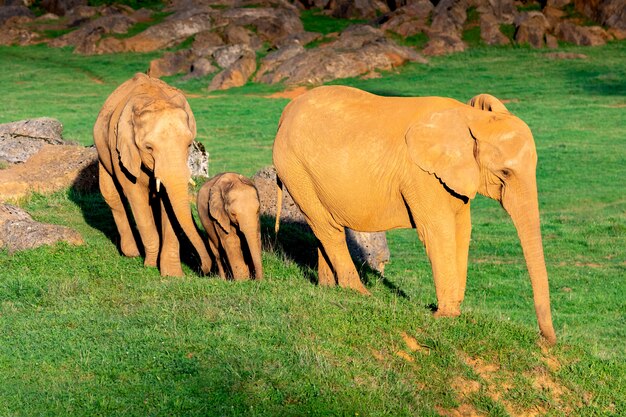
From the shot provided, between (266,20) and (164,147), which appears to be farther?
(266,20)

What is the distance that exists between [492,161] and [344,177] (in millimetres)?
2095

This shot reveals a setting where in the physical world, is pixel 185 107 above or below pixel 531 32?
above

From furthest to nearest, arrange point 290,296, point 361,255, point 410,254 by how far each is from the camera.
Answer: point 410,254, point 361,255, point 290,296

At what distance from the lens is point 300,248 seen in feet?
57.3

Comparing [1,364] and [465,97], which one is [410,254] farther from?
[465,97]

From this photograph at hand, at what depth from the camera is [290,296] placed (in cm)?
1229

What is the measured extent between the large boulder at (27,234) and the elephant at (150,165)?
0.97m

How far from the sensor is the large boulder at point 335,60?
4794 cm

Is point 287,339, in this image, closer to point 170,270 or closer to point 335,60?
point 170,270

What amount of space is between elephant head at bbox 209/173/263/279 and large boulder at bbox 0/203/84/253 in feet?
7.32

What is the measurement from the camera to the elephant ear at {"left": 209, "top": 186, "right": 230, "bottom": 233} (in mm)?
14727

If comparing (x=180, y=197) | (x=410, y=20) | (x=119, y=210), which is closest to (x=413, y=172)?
(x=180, y=197)

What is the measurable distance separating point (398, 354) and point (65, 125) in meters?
29.8

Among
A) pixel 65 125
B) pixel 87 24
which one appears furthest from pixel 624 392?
pixel 87 24
